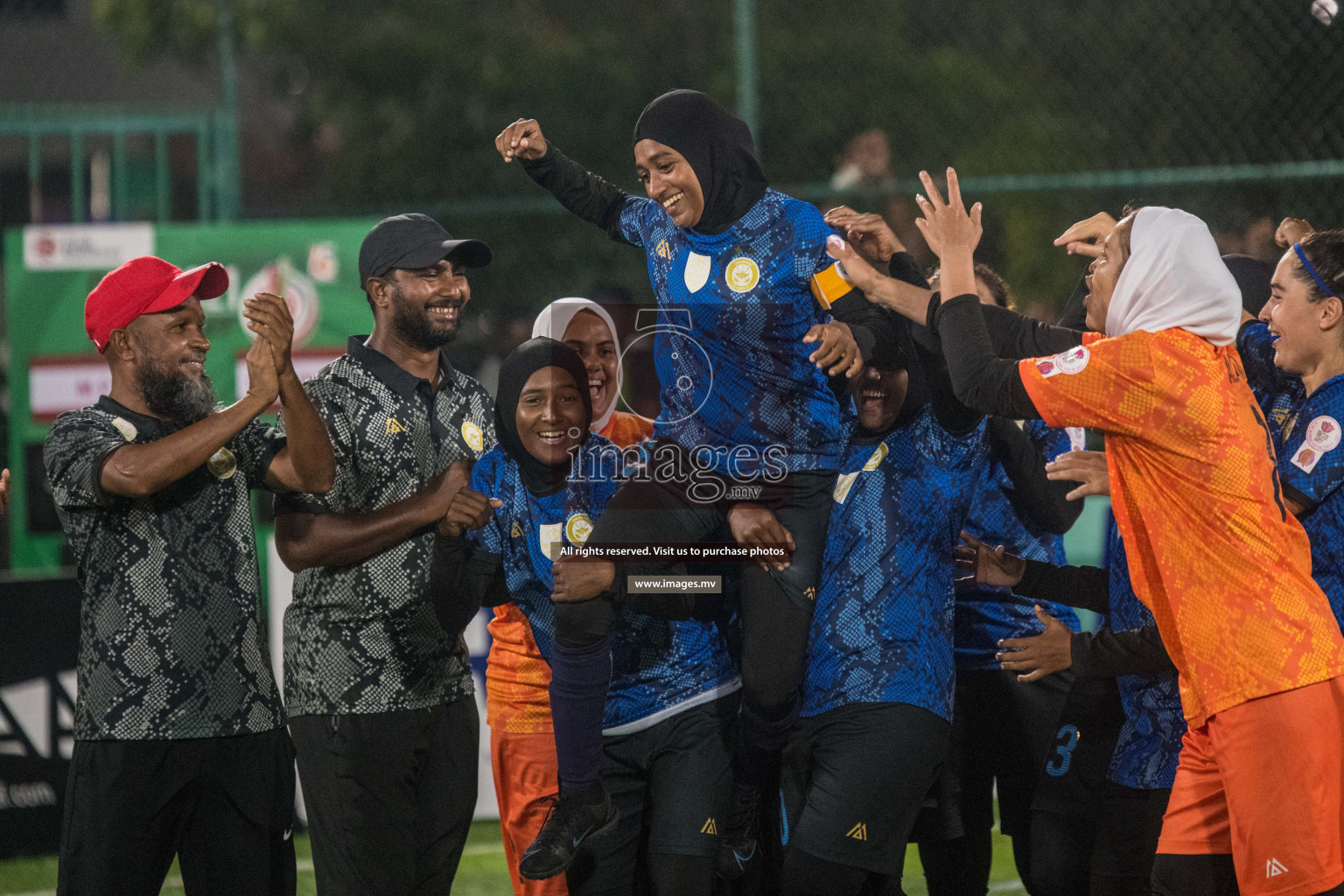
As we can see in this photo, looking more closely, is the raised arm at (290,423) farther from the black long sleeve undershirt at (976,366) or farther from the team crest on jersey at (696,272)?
the black long sleeve undershirt at (976,366)

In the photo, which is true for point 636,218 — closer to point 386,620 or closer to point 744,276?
point 744,276

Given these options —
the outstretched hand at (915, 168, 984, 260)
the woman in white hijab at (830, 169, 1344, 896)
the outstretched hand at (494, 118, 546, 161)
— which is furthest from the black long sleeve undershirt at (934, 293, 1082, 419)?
the outstretched hand at (494, 118, 546, 161)

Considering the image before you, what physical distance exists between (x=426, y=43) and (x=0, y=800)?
11718 millimetres

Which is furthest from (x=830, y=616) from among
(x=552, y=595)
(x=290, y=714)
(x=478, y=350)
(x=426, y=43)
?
(x=426, y=43)

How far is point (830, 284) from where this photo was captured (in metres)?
4.07

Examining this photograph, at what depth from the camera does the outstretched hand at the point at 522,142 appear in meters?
4.41

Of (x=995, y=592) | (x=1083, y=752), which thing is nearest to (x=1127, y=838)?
(x=1083, y=752)

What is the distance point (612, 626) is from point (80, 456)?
1507mm

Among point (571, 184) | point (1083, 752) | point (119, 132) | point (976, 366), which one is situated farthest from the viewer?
point (119, 132)

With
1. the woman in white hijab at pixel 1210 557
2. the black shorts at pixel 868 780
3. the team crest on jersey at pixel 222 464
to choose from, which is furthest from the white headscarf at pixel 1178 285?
the team crest on jersey at pixel 222 464

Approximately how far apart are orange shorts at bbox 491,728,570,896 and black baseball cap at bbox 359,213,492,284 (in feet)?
4.77

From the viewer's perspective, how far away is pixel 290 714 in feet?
13.9

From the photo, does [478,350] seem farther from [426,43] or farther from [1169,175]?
[426,43]

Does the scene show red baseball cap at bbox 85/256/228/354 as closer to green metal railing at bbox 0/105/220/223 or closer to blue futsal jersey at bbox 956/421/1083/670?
blue futsal jersey at bbox 956/421/1083/670
